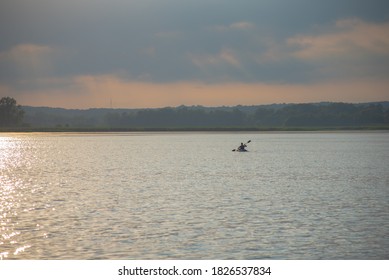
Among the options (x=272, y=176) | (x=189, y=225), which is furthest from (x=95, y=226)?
(x=272, y=176)

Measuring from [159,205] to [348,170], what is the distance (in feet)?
123

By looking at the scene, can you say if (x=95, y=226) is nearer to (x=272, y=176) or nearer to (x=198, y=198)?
(x=198, y=198)

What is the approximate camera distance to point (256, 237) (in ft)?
93.0

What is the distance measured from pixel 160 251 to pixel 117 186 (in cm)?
2704

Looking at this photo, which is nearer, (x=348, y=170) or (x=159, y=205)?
(x=159, y=205)

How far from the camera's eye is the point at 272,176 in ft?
202

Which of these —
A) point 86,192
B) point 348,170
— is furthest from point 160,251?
point 348,170

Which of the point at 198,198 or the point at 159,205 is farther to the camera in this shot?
the point at 198,198
